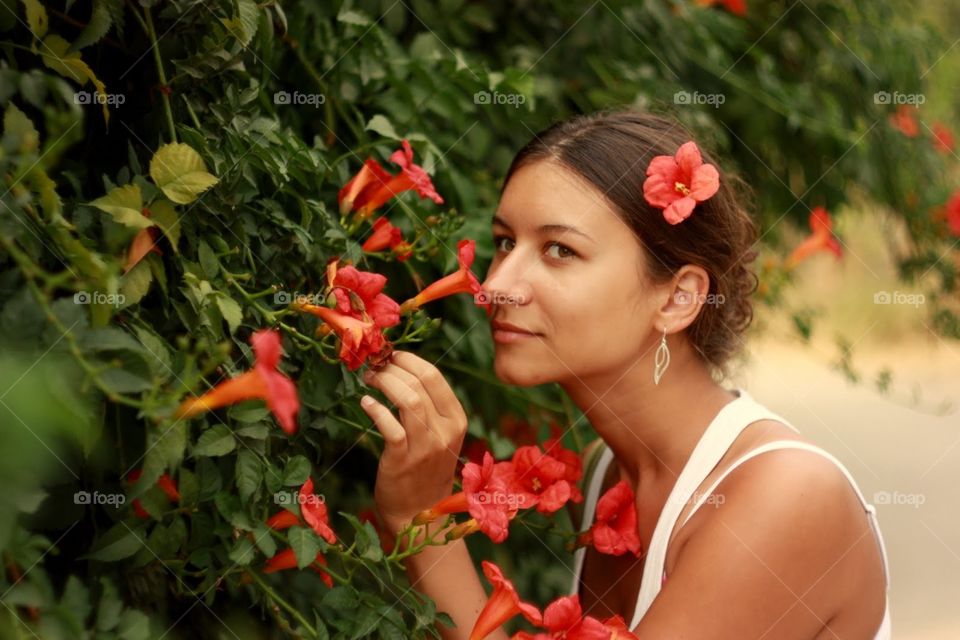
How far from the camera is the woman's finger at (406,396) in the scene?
5.88 feet

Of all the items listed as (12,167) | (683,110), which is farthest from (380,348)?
(683,110)

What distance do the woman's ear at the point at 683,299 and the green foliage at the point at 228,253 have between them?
16.0 inches

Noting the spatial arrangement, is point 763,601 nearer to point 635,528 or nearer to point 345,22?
point 635,528

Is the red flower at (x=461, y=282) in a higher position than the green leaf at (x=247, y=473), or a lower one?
higher

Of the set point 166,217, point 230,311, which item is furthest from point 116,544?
point 166,217

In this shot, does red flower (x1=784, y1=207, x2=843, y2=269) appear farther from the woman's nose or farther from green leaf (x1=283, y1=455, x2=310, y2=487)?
green leaf (x1=283, y1=455, x2=310, y2=487)

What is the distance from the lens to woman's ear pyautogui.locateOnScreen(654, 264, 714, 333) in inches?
82.0

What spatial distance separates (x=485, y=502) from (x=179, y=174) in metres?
0.71

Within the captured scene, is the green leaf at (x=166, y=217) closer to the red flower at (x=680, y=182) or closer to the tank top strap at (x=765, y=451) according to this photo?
the red flower at (x=680, y=182)

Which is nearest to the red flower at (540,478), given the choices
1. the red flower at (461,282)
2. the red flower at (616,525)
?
the red flower at (616,525)

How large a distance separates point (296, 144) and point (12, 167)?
622 millimetres

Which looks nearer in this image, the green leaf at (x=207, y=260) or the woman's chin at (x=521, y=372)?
the green leaf at (x=207, y=260)

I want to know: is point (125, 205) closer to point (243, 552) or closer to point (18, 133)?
point (18, 133)

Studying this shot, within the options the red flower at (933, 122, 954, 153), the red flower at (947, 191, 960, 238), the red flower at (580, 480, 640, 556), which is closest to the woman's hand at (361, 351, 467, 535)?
the red flower at (580, 480, 640, 556)
